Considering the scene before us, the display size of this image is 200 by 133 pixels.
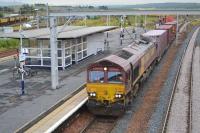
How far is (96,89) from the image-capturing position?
Result: 671 inches

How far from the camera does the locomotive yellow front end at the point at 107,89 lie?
16750 millimetres

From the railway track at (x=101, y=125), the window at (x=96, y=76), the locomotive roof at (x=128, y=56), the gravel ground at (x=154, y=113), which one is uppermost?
the locomotive roof at (x=128, y=56)

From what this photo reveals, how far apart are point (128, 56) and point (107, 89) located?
3188 mm

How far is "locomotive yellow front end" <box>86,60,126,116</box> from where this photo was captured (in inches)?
659

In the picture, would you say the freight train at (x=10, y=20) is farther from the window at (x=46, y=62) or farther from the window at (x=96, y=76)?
the window at (x=96, y=76)

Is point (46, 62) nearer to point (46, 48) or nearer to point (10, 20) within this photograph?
point (46, 48)

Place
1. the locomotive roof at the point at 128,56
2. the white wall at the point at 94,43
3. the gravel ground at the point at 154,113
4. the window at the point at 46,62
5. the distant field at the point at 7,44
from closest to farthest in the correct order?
the gravel ground at the point at 154,113 → the locomotive roof at the point at 128,56 → the window at the point at 46,62 → the white wall at the point at 94,43 → the distant field at the point at 7,44

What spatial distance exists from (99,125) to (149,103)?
13.6 feet

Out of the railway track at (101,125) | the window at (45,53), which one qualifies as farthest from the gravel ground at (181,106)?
the window at (45,53)

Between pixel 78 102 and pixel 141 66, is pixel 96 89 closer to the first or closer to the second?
pixel 78 102

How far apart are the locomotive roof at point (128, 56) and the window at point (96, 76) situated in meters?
0.56

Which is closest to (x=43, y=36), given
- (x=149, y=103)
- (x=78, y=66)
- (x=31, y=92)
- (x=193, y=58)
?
(x=78, y=66)

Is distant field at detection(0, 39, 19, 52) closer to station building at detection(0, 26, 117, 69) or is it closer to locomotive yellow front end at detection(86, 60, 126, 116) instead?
station building at detection(0, 26, 117, 69)

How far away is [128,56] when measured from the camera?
19391 mm
